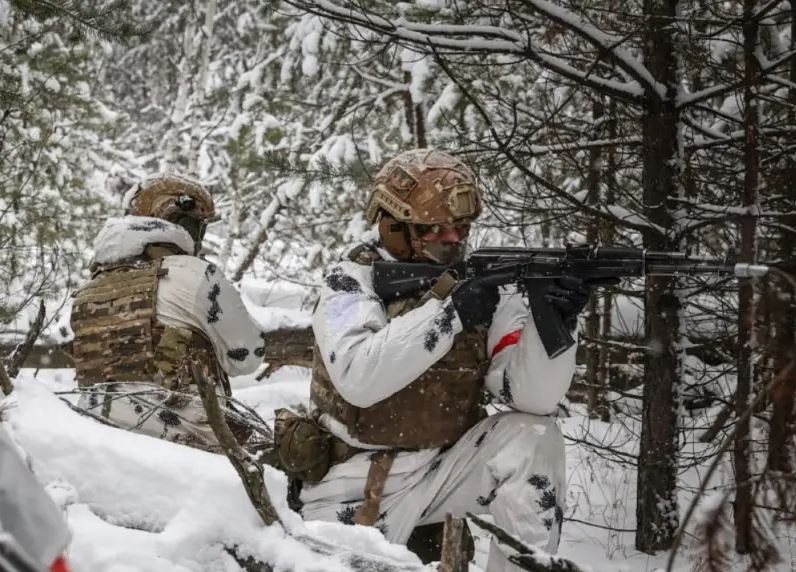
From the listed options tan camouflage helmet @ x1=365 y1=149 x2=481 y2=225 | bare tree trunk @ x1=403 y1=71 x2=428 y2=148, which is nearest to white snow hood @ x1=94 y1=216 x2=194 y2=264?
tan camouflage helmet @ x1=365 y1=149 x2=481 y2=225

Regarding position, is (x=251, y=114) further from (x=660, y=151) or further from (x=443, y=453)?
(x=443, y=453)

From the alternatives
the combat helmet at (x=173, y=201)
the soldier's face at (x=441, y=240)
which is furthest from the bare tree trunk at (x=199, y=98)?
Result: the soldier's face at (x=441, y=240)

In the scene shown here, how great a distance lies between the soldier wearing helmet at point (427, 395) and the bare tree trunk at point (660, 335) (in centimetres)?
126

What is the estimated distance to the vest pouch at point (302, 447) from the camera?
134 inches

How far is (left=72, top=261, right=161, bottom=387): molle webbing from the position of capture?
180 inches

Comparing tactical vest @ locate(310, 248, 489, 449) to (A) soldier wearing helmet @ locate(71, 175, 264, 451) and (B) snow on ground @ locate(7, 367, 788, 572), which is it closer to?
(B) snow on ground @ locate(7, 367, 788, 572)

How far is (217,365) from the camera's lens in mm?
4867

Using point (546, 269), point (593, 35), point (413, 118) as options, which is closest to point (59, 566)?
point (546, 269)

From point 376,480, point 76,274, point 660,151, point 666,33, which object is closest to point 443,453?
point 376,480

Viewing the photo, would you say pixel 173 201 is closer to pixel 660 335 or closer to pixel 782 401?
pixel 660 335

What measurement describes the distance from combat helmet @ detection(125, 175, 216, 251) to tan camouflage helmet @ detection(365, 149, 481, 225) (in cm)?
181

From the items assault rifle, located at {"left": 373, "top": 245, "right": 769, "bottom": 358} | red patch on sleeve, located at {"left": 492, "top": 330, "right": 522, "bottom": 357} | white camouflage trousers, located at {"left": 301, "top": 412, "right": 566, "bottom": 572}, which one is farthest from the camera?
red patch on sleeve, located at {"left": 492, "top": 330, "right": 522, "bottom": 357}

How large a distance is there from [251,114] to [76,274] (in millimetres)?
4020

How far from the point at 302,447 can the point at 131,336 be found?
1618mm
